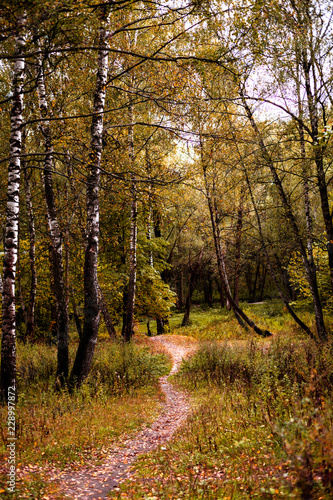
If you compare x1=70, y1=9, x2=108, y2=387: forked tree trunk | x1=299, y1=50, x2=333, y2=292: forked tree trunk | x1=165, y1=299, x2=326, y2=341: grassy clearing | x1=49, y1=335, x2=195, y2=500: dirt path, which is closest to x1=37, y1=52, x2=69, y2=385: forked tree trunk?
x1=70, y1=9, x2=108, y2=387: forked tree trunk

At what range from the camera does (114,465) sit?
196 inches

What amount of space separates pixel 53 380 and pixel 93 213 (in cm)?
447

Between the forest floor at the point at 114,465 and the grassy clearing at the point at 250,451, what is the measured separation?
0.33 m

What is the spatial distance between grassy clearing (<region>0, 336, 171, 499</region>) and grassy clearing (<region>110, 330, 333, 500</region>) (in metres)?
1.12

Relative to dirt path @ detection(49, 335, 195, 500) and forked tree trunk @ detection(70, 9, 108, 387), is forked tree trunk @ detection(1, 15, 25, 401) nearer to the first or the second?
forked tree trunk @ detection(70, 9, 108, 387)

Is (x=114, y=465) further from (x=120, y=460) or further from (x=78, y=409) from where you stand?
(x=78, y=409)

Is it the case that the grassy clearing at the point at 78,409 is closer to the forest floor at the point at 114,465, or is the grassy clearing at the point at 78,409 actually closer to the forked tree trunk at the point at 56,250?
the forest floor at the point at 114,465

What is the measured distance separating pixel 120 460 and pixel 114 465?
0.18 meters

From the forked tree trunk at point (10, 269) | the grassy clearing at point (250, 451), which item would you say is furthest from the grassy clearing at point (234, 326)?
the forked tree trunk at point (10, 269)

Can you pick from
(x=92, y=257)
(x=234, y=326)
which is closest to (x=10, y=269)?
(x=92, y=257)

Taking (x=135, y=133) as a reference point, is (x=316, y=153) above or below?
below

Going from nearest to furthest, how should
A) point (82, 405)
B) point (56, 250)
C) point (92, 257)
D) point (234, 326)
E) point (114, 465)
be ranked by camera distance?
point (114, 465) < point (82, 405) < point (92, 257) < point (56, 250) < point (234, 326)

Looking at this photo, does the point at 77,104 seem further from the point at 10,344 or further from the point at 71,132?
the point at 10,344

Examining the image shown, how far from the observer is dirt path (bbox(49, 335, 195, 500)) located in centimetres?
419
